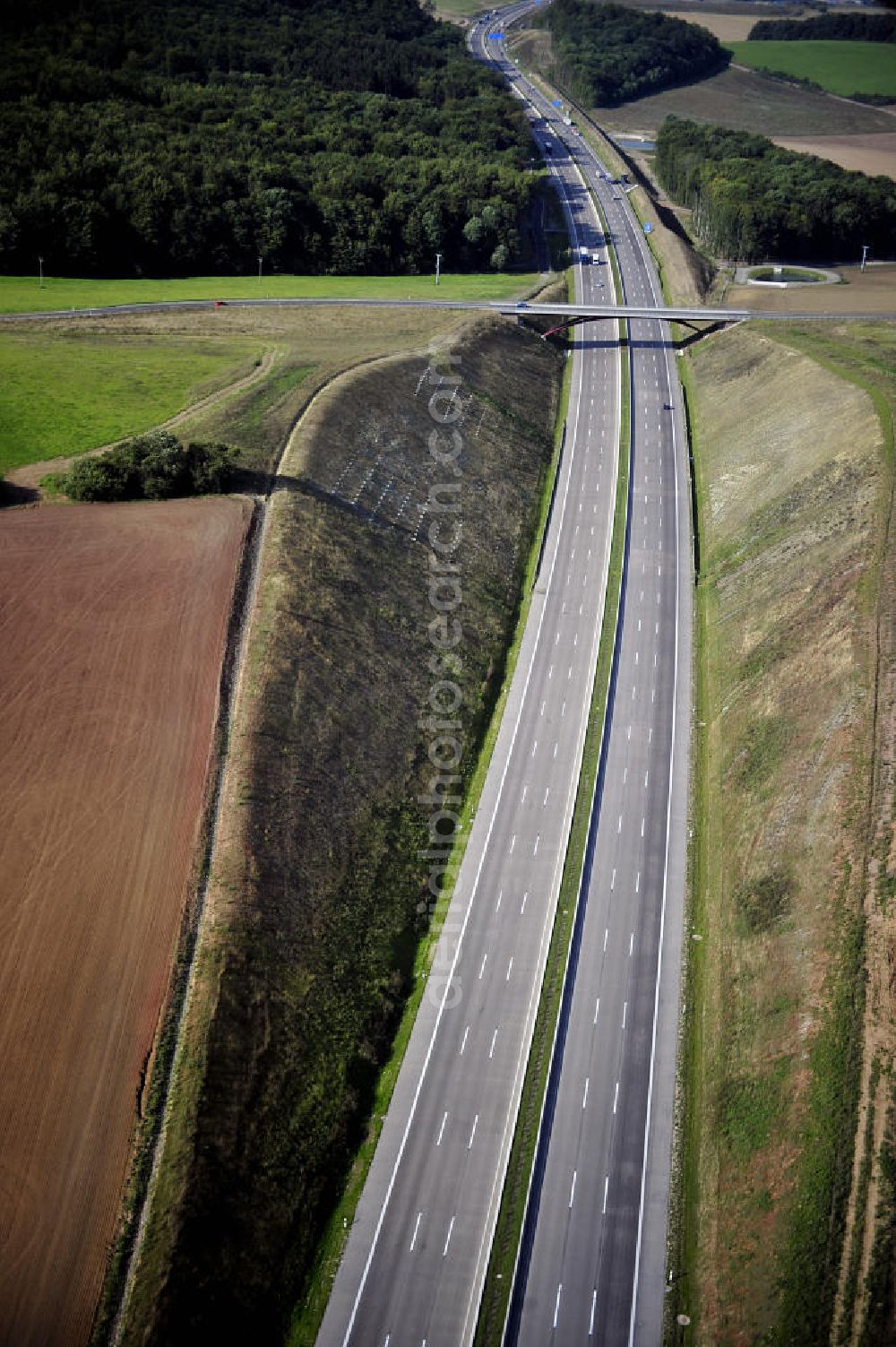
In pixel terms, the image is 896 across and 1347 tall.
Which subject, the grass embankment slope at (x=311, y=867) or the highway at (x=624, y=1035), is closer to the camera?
the grass embankment slope at (x=311, y=867)

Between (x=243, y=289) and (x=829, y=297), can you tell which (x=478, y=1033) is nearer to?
(x=243, y=289)

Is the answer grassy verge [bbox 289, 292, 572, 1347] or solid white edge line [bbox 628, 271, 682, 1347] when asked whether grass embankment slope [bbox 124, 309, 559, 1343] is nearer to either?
Result: grassy verge [bbox 289, 292, 572, 1347]

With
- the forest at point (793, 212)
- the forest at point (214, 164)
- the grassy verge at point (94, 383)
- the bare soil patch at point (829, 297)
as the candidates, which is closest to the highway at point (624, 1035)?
the grassy verge at point (94, 383)

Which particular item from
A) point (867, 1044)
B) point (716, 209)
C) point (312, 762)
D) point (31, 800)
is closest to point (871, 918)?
point (867, 1044)

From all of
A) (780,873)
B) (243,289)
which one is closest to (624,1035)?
(780,873)

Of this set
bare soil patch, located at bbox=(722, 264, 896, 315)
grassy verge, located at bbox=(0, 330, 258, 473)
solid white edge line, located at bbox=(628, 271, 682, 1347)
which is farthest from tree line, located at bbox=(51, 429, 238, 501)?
bare soil patch, located at bbox=(722, 264, 896, 315)

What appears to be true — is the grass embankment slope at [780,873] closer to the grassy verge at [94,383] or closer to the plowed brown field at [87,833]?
the plowed brown field at [87,833]

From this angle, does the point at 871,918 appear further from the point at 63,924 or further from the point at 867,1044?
the point at 63,924
